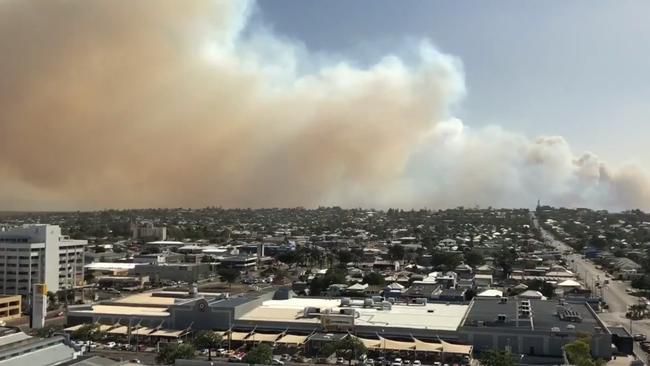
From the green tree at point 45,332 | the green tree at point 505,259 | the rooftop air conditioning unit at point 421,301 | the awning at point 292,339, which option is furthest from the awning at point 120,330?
the green tree at point 505,259


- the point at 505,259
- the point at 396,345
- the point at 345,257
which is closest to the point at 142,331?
the point at 396,345

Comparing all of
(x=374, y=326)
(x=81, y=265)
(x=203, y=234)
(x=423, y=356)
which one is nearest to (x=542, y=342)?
(x=423, y=356)

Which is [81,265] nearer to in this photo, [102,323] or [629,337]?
[102,323]

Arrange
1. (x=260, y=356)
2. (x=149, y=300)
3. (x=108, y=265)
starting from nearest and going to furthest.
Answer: (x=260, y=356)
(x=149, y=300)
(x=108, y=265)

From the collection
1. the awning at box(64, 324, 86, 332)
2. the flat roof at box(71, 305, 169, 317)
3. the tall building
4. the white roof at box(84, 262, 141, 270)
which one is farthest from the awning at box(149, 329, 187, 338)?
the tall building

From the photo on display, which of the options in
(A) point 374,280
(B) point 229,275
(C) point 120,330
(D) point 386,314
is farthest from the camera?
(B) point 229,275

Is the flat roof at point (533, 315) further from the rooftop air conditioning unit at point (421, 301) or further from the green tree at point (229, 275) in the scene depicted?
the green tree at point (229, 275)

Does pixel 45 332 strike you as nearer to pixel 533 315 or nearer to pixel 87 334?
pixel 87 334
